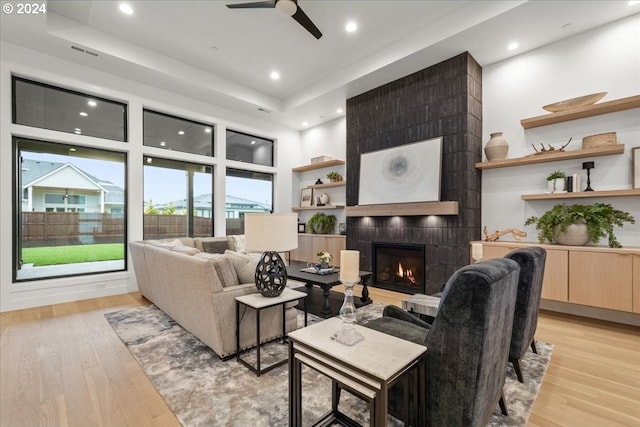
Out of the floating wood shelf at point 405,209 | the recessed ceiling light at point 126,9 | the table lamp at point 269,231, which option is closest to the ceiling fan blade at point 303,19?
the recessed ceiling light at point 126,9

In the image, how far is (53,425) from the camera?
65.6 inches

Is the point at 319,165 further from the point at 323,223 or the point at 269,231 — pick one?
the point at 269,231

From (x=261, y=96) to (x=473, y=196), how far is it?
4531mm

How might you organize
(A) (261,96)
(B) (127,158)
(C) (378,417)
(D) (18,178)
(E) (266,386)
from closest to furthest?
(C) (378,417), (E) (266,386), (D) (18,178), (B) (127,158), (A) (261,96)

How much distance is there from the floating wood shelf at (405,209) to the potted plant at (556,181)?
1.12 metres

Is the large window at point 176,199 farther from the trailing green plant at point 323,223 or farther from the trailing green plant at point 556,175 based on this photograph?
the trailing green plant at point 556,175

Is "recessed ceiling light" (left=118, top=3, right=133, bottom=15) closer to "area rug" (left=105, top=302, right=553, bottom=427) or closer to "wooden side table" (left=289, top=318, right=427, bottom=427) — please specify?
"area rug" (left=105, top=302, right=553, bottom=427)

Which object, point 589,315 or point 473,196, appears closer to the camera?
point 589,315

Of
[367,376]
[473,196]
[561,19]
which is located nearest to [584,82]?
[561,19]

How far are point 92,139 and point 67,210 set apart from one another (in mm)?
1166

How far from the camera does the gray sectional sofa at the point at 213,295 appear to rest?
2.35 meters

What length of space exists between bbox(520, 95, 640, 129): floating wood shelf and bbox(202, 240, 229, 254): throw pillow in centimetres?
516

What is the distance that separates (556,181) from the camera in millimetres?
3607

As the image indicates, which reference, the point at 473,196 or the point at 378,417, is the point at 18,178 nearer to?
the point at 378,417
